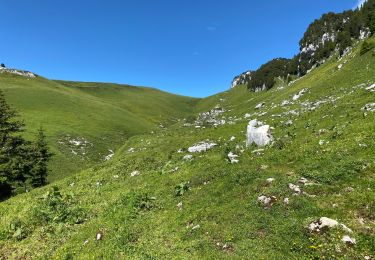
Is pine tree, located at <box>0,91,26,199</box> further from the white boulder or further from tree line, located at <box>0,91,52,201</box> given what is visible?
the white boulder

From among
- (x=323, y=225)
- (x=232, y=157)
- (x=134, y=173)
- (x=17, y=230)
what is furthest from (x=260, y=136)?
(x=17, y=230)

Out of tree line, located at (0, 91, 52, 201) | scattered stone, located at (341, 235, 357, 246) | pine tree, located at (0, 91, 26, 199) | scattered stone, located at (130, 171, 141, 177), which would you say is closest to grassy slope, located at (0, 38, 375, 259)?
scattered stone, located at (341, 235, 357, 246)

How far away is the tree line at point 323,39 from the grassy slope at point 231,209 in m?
65.9

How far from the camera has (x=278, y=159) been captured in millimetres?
19734

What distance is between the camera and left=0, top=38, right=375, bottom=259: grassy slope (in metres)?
12.6

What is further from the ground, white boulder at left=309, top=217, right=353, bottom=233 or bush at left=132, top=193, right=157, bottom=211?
white boulder at left=309, top=217, right=353, bottom=233

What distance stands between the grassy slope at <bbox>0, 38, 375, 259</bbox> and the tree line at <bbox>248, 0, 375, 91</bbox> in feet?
216

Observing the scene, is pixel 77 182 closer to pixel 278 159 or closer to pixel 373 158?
pixel 278 159

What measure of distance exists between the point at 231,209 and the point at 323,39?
115 m

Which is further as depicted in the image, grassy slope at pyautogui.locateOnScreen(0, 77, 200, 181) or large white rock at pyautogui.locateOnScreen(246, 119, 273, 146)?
grassy slope at pyautogui.locateOnScreen(0, 77, 200, 181)

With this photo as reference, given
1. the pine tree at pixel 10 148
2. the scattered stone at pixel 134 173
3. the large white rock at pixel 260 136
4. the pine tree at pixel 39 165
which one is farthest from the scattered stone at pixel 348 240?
the pine tree at pixel 39 165

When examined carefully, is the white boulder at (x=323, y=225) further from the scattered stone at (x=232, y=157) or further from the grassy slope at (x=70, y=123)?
the grassy slope at (x=70, y=123)

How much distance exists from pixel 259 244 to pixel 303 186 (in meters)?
4.36

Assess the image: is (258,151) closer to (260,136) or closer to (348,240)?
(260,136)
